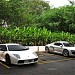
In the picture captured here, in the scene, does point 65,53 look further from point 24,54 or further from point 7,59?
point 7,59

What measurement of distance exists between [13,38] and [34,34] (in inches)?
95.3

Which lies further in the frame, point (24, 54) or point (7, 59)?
point (7, 59)

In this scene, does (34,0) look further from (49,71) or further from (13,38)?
(49,71)

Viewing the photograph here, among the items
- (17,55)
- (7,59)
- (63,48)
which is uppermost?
(63,48)

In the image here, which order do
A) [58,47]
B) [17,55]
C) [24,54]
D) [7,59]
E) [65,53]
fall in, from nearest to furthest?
[17,55] → [24,54] → [7,59] → [65,53] → [58,47]

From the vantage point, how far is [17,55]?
41.1 feet

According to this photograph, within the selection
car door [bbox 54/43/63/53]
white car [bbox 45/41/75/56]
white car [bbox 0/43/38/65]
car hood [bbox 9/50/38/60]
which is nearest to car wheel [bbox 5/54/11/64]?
white car [bbox 0/43/38/65]

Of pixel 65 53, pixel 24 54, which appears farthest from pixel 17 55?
pixel 65 53

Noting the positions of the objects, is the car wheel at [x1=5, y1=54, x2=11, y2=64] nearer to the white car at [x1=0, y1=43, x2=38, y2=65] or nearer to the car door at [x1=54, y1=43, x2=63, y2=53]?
the white car at [x1=0, y1=43, x2=38, y2=65]

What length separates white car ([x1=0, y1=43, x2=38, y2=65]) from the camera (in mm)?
12367

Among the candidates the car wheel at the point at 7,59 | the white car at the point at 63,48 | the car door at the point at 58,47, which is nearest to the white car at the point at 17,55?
the car wheel at the point at 7,59

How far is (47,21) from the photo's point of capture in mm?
33844

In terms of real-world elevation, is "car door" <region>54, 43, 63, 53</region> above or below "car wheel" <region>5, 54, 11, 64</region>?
above

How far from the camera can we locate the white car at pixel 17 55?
12367 millimetres
